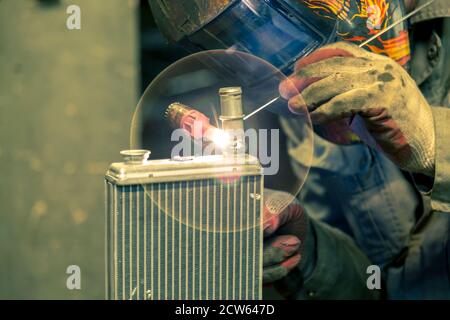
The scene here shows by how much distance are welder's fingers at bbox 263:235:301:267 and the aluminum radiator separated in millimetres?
155

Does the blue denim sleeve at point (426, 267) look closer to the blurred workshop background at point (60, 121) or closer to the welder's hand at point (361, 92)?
the welder's hand at point (361, 92)

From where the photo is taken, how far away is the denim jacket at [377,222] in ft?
6.79

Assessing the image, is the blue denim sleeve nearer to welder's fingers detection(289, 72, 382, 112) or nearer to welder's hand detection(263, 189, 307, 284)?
welder's hand detection(263, 189, 307, 284)

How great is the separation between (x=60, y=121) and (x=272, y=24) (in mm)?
772

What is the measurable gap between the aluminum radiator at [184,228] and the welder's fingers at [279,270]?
173 mm

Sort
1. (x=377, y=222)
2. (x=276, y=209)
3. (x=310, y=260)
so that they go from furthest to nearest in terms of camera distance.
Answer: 1. (x=377, y=222)
2. (x=310, y=260)
3. (x=276, y=209)

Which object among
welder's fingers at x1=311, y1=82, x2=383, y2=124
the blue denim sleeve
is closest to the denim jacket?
the blue denim sleeve

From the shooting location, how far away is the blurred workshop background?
7.20 feet

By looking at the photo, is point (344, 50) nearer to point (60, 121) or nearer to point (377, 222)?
point (377, 222)

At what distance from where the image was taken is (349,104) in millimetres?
1633

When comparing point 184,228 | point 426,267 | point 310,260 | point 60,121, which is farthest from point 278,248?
point 60,121

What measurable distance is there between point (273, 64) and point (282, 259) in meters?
0.47

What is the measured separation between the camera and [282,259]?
1963 millimetres
